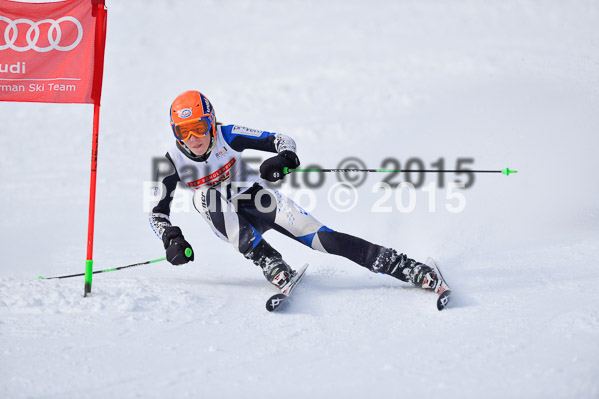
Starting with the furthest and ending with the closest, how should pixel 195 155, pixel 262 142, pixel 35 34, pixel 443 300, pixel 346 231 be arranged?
pixel 346 231 → pixel 262 142 → pixel 195 155 → pixel 35 34 → pixel 443 300

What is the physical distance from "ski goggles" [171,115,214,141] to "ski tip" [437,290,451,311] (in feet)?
5.99

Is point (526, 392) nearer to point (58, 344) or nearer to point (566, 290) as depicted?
point (566, 290)

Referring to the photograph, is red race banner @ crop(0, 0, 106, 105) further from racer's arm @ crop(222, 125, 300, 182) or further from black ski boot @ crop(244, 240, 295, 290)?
black ski boot @ crop(244, 240, 295, 290)

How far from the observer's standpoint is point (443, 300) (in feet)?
11.4

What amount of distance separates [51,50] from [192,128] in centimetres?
103

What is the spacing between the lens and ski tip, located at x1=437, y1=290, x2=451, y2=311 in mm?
3463

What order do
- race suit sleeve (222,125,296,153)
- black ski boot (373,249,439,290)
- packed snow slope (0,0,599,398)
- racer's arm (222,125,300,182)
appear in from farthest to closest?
1. race suit sleeve (222,125,296,153)
2. racer's arm (222,125,300,182)
3. black ski boot (373,249,439,290)
4. packed snow slope (0,0,599,398)

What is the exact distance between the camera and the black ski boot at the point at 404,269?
3.72 metres

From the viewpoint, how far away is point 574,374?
255 cm

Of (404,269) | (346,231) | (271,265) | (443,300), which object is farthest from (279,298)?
(346,231)

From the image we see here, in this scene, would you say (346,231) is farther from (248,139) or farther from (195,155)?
(195,155)

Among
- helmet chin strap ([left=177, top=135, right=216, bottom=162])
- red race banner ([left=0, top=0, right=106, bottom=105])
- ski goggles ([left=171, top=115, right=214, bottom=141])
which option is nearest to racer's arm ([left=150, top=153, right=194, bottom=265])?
helmet chin strap ([left=177, top=135, right=216, bottom=162])

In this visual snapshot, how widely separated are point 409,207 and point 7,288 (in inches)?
176

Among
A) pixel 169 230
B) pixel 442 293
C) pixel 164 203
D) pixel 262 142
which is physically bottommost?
pixel 442 293
